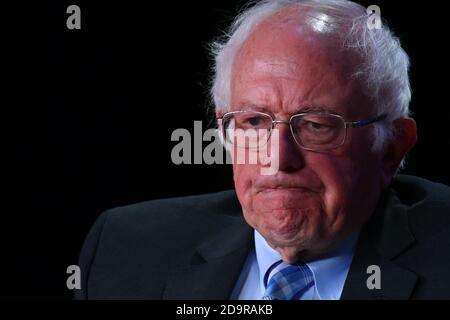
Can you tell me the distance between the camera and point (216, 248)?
96.7 inches

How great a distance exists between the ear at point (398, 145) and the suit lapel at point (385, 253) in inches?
3.1

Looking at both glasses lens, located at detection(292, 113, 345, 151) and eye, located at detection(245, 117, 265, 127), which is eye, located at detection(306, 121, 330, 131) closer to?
glasses lens, located at detection(292, 113, 345, 151)

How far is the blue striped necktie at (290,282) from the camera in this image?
7.50ft

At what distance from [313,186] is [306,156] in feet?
0.26

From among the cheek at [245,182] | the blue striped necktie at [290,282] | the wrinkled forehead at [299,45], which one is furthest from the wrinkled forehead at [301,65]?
the blue striped necktie at [290,282]

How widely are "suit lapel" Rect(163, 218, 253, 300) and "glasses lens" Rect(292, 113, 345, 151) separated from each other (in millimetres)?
406

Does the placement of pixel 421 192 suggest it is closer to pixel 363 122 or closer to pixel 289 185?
pixel 363 122

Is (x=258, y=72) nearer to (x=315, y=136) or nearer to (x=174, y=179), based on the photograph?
(x=315, y=136)

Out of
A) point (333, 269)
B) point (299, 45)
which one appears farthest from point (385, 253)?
point (299, 45)

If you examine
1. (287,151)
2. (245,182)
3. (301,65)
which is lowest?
(245,182)

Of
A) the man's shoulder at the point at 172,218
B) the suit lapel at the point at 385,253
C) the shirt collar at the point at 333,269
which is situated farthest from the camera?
the man's shoulder at the point at 172,218

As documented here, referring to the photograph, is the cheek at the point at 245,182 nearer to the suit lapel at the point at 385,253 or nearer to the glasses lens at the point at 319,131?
the glasses lens at the point at 319,131

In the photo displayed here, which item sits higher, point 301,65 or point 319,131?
point 301,65

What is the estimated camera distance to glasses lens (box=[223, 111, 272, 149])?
2.24m
